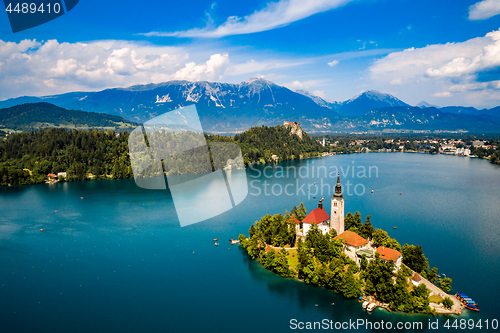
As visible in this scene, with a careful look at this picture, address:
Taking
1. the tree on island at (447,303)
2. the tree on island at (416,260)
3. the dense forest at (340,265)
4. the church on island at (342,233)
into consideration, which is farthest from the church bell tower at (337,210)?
the tree on island at (447,303)

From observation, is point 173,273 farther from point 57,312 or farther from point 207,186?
point 207,186

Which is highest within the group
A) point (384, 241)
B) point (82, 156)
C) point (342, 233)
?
point (82, 156)

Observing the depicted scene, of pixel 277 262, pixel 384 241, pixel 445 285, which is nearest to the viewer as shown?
pixel 445 285

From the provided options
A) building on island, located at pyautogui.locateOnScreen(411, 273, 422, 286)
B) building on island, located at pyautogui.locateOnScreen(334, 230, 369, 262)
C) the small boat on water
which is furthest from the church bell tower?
the small boat on water

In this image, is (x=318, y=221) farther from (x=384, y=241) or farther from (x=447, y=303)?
(x=447, y=303)

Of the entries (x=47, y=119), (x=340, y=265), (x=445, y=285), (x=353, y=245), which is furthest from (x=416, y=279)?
(x=47, y=119)

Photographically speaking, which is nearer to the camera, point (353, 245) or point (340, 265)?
point (340, 265)

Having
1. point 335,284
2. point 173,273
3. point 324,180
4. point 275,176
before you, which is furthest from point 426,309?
point 275,176
